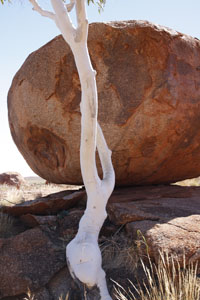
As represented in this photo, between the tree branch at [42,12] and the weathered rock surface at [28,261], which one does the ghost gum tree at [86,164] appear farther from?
the weathered rock surface at [28,261]

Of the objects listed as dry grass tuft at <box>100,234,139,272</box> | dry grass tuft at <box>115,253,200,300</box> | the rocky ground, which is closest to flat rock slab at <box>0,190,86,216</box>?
the rocky ground

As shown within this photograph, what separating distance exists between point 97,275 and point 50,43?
3940 mm

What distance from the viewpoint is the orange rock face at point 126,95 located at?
574 centimetres

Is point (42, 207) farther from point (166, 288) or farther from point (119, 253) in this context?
point (166, 288)

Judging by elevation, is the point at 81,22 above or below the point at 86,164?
above

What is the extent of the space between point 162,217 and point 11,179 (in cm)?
1416

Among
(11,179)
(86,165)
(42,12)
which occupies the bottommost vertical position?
(11,179)

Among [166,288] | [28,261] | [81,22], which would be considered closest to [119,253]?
[28,261]

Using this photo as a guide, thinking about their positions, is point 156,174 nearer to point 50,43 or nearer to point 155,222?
point 155,222

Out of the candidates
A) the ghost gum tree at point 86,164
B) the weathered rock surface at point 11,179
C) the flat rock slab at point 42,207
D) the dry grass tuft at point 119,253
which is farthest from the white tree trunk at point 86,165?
the weathered rock surface at point 11,179

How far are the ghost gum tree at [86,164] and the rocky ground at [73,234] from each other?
0.74 ft

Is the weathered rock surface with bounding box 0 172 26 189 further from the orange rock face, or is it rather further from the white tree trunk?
the white tree trunk

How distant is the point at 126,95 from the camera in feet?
18.8

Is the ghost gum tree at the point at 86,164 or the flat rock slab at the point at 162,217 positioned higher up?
the ghost gum tree at the point at 86,164
